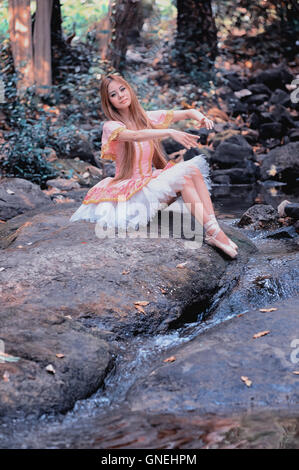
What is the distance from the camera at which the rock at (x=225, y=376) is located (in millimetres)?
2791

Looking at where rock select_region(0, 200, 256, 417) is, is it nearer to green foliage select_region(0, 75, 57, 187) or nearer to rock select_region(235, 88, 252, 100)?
green foliage select_region(0, 75, 57, 187)

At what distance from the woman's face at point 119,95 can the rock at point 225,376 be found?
227 cm

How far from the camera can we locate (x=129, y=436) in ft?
8.37

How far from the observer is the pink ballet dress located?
4586 millimetres

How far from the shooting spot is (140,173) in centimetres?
492

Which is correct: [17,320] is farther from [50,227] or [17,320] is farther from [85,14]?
[85,14]

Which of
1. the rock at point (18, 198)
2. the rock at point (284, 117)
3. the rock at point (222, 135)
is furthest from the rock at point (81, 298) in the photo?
the rock at point (284, 117)

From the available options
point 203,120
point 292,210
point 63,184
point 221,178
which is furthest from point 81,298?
point 221,178

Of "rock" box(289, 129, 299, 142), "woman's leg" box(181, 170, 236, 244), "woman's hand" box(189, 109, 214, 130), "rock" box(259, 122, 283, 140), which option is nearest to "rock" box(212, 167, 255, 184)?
"rock" box(289, 129, 299, 142)

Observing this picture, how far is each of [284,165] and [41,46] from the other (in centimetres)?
523

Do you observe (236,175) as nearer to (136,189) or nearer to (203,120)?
(203,120)

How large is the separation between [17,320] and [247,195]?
6.09 metres
